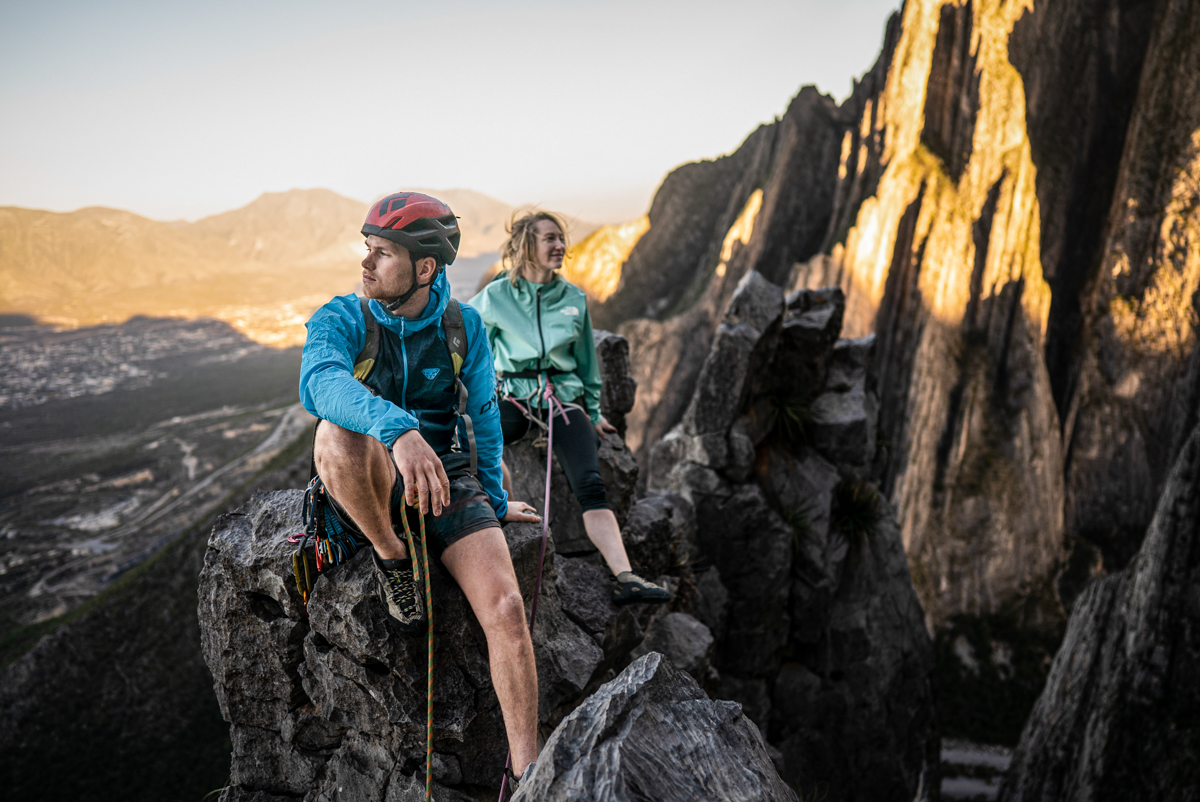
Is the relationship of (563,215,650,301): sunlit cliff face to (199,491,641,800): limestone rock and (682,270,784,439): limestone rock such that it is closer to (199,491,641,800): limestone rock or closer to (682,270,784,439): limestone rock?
(682,270,784,439): limestone rock

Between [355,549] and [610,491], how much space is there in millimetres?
3653

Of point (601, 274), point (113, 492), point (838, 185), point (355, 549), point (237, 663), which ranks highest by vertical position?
point (838, 185)

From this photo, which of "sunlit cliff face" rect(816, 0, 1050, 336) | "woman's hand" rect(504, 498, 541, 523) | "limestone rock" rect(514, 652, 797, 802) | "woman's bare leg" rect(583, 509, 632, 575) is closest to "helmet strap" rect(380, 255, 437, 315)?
"woman's hand" rect(504, 498, 541, 523)

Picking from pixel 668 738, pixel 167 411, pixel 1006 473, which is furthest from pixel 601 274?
pixel 167 411

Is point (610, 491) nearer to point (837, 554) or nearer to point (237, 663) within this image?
point (237, 663)

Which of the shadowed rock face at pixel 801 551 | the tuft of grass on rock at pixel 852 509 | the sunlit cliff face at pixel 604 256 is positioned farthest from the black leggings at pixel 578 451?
the sunlit cliff face at pixel 604 256

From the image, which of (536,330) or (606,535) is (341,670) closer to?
(606,535)

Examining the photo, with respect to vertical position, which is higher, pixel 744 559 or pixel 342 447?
pixel 342 447

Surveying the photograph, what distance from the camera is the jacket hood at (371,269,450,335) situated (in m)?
3.48

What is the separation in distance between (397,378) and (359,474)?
70 centimetres

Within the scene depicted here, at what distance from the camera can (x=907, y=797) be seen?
13453 millimetres

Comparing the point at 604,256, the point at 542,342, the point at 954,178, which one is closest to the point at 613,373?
the point at 542,342

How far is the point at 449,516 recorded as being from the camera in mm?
3381

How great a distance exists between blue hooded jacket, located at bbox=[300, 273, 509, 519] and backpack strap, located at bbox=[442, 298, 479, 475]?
0.05 meters
